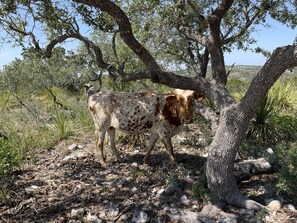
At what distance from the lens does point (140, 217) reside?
15.5 feet

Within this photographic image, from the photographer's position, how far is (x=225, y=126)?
515 cm

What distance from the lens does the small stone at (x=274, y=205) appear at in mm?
4830

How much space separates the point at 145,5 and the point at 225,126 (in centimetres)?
372

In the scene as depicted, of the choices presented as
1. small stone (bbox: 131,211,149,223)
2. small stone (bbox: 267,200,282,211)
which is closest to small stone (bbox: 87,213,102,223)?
small stone (bbox: 131,211,149,223)

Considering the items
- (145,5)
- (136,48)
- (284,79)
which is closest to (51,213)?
(136,48)

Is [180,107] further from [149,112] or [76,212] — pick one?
[76,212]

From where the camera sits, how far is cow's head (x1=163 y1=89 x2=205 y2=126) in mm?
6363

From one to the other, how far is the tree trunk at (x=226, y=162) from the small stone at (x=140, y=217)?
1.05 meters

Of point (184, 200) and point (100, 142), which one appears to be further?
point (100, 142)

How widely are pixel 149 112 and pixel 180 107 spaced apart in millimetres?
601

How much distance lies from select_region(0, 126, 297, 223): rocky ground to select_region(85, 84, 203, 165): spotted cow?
0.63m

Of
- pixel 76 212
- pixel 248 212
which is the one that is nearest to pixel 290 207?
pixel 248 212

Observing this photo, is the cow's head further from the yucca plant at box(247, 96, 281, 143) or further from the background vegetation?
the yucca plant at box(247, 96, 281, 143)

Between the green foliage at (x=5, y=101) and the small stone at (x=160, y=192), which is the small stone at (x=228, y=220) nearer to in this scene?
the small stone at (x=160, y=192)
